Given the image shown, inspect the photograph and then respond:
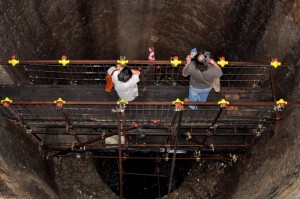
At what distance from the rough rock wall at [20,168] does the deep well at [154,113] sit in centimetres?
3

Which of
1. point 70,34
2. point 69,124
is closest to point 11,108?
point 69,124

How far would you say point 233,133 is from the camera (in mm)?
7539

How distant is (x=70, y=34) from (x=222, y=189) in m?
5.38

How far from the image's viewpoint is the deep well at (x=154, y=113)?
6750 mm

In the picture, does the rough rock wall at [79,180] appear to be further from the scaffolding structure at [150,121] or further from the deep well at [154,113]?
the scaffolding structure at [150,121]

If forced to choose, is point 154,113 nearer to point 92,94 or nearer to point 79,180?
point 92,94

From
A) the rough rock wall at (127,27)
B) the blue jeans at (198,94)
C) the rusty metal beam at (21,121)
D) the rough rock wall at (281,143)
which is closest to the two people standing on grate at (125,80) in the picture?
the blue jeans at (198,94)

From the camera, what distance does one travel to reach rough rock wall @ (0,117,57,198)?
20.4ft

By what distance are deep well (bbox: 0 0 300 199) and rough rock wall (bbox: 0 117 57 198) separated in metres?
0.03

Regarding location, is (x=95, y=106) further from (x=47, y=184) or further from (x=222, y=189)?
(x=222, y=189)

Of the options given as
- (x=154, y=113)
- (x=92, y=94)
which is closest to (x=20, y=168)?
(x=92, y=94)

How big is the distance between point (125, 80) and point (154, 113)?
4.75 feet

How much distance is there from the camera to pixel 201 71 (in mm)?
6176

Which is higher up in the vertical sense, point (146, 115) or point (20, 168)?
point (146, 115)
